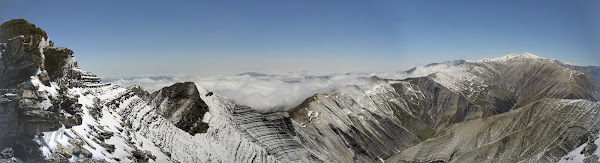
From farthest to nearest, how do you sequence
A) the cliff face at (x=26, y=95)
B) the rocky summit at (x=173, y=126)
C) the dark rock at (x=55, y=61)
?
1. the dark rock at (x=55, y=61)
2. the rocky summit at (x=173, y=126)
3. the cliff face at (x=26, y=95)

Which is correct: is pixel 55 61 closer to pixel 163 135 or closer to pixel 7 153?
pixel 7 153

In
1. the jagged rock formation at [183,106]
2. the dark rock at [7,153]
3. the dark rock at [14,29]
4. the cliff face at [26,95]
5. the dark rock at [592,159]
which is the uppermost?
the dark rock at [14,29]

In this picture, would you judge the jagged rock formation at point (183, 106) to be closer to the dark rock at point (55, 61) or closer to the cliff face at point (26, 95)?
the dark rock at point (55, 61)

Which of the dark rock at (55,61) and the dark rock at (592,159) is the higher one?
the dark rock at (55,61)

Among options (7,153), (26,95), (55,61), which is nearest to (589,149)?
(55,61)

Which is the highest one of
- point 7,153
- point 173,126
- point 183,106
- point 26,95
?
point 26,95

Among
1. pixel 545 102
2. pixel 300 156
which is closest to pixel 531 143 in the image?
pixel 545 102

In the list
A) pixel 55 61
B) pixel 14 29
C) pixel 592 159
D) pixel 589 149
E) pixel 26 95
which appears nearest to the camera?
pixel 26 95

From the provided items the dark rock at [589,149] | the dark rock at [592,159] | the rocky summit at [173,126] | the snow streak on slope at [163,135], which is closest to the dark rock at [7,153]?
the rocky summit at [173,126]

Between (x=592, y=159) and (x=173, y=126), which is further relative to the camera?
(x=592, y=159)

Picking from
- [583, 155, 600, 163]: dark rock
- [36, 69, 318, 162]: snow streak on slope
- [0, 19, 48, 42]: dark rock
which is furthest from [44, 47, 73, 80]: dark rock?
[583, 155, 600, 163]: dark rock

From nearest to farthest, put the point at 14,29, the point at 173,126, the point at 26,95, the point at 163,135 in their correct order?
the point at 26,95 → the point at 14,29 → the point at 163,135 → the point at 173,126
